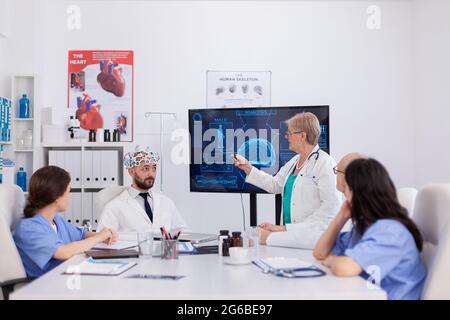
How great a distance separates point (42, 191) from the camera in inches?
96.3

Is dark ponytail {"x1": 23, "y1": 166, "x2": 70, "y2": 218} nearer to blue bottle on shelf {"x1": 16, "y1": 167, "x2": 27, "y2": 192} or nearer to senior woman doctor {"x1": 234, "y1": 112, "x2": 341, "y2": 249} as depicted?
senior woman doctor {"x1": 234, "y1": 112, "x2": 341, "y2": 249}

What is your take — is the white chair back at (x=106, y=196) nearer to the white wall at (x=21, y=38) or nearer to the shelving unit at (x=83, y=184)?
the shelving unit at (x=83, y=184)

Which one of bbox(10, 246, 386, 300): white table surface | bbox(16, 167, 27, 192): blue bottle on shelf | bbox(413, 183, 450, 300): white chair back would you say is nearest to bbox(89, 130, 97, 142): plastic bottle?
bbox(16, 167, 27, 192): blue bottle on shelf

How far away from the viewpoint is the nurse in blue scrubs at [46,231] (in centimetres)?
229

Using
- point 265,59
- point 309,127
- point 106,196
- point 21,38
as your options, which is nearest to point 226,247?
point 309,127

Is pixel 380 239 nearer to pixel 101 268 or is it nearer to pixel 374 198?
pixel 374 198

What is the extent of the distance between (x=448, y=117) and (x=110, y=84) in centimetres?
328

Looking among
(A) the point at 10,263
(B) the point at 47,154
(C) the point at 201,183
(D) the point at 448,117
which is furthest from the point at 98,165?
Answer: (D) the point at 448,117

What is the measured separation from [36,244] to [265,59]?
352cm

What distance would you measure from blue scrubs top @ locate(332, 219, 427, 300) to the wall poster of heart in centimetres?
369

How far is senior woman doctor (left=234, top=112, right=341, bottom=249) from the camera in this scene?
263 centimetres
